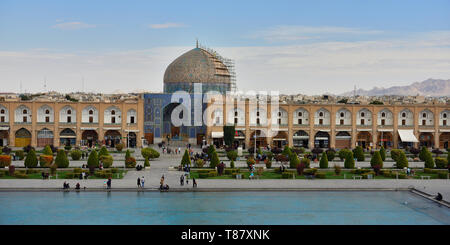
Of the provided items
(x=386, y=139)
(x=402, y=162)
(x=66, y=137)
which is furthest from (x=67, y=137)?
(x=402, y=162)

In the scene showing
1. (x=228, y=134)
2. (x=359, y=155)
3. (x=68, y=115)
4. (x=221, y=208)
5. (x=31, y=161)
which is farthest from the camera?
(x=68, y=115)

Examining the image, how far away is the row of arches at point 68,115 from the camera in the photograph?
61.2 metres

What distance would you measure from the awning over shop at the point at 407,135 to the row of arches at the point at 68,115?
89.9ft

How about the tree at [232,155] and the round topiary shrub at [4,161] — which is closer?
the round topiary shrub at [4,161]

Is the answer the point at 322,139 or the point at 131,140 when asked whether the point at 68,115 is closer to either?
the point at 131,140

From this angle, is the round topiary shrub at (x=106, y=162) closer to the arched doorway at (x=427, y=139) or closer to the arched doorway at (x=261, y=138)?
the arched doorway at (x=261, y=138)

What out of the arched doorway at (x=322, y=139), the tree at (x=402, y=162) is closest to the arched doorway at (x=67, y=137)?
the arched doorway at (x=322, y=139)

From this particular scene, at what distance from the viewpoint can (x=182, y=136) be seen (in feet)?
216

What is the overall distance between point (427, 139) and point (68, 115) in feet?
122

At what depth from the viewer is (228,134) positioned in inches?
2323

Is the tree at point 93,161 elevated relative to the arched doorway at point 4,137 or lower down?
lower down

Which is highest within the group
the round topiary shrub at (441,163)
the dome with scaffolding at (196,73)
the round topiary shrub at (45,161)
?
the dome with scaffolding at (196,73)
